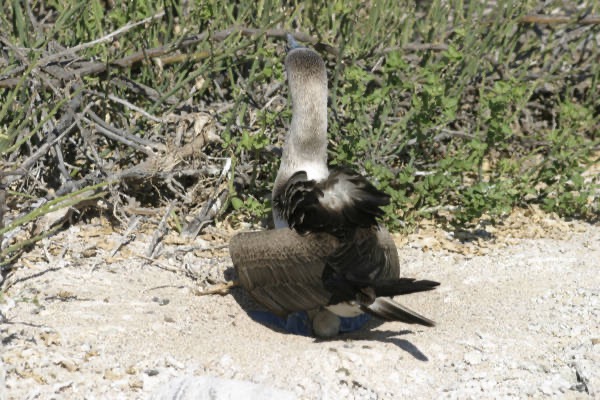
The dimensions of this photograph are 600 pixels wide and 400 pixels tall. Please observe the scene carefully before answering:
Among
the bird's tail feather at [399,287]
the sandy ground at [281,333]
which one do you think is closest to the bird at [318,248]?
the bird's tail feather at [399,287]

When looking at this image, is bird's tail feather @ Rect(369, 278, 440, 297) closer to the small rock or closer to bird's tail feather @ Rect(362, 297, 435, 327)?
bird's tail feather @ Rect(362, 297, 435, 327)

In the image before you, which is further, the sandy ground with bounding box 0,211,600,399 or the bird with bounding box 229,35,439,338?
the bird with bounding box 229,35,439,338

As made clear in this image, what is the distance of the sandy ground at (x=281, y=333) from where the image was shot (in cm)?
390

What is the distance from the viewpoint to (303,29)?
6715 mm

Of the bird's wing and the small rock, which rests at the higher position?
the bird's wing

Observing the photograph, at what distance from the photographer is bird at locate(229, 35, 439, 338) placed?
13.9 feet

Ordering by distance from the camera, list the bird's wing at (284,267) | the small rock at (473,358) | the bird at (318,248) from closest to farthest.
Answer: the small rock at (473,358) < the bird at (318,248) < the bird's wing at (284,267)

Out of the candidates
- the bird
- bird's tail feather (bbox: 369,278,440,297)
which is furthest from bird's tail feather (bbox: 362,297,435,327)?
bird's tail feather (bbox: 369,278,440,297)

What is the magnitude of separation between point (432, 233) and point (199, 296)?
1787mm

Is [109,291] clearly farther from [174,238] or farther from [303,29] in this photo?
[303,29]

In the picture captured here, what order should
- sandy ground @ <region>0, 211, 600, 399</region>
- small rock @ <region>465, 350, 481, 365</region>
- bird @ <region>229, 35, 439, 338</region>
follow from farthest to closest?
bird @ <region>229, 35, 439, 338</region>
small rock @ <region>465, 350, 481, 365</region>
sandy ground @ <region>0, 211, 600, 399</region>

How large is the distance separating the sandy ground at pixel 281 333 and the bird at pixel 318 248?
18 centimetres

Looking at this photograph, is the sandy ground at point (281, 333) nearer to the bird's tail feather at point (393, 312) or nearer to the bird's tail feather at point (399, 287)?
the bird's tail feather at point (393, 312)

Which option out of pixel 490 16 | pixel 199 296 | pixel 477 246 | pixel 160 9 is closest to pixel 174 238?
pixel 199 296
